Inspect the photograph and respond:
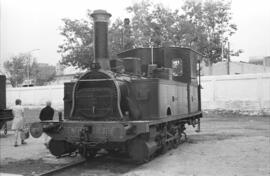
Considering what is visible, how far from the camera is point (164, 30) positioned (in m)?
34.9

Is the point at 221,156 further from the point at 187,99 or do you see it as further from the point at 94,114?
the point at 94,114

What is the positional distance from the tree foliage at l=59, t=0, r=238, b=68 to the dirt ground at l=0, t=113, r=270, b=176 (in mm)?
21501

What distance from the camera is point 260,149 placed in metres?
11.0

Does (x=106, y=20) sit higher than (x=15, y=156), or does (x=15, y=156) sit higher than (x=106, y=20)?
(x=106, y=20)

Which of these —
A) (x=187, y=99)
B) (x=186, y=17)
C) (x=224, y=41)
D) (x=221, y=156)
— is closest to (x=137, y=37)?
(x=186, y=17)

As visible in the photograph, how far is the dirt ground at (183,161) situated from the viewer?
8.23 meters

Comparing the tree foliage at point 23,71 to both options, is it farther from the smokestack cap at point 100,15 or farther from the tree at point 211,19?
the smokestack cap at point 100,15

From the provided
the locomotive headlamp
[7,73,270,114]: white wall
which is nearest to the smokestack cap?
the locomotive headlamp

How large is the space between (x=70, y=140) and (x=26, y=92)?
30.6m

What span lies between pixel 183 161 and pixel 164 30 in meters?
26.5

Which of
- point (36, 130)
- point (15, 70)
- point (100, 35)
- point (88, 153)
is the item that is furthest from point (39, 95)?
point (100, 35)

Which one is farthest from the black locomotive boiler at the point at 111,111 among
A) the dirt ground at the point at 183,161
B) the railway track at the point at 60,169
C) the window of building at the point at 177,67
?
the window of building at the point at 177,67

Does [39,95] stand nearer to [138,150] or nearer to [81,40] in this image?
[81,40]

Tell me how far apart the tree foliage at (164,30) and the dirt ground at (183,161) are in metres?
21.5
